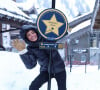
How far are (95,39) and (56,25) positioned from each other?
1547 centimetres

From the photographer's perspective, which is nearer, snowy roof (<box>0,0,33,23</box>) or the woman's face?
the woman's face

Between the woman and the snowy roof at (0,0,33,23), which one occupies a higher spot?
the snowy roof at (0,0,33,23)

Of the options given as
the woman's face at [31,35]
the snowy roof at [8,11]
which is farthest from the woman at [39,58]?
the snowy roof at [8,11]

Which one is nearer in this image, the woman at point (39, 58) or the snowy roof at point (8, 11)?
the woman at point (39, 58)

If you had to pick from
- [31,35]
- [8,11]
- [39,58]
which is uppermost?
[8,11]

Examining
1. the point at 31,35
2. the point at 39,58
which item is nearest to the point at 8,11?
the point at 31,35

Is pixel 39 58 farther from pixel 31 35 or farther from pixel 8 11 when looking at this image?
pixel 8 11

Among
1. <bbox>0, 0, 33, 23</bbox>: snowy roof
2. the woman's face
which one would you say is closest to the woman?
the woman's face

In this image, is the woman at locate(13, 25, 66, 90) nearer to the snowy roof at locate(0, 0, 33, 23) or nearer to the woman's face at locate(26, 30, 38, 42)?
the woman's face at locate(26, 30, 38, 42)

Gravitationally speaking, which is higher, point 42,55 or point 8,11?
point 8,11

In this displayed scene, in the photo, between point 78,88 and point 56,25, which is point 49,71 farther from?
point 78,88

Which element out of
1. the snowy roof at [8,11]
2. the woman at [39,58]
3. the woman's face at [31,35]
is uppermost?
the snowy roof at [8,11]

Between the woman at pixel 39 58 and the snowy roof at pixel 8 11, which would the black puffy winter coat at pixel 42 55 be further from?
the snowy roof at pixel 8 11

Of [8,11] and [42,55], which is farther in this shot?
[8,11]
